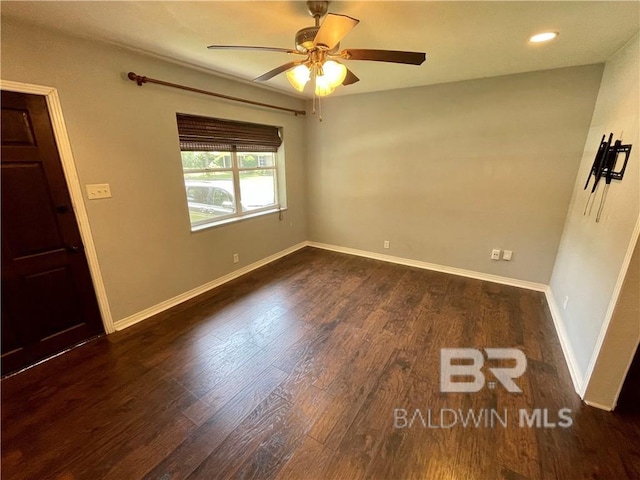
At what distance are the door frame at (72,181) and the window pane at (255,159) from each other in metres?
1.77

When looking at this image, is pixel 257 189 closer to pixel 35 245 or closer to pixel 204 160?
pixel 204 160

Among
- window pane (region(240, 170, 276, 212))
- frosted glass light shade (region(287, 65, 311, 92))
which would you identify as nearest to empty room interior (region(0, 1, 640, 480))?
frosted glass light shade (region(287, 65, 311, 92))

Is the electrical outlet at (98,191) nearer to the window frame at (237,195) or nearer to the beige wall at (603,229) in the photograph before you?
the window frame at (237,195)

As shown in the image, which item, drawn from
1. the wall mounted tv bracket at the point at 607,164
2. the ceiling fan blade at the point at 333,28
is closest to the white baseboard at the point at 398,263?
the wall mounted tv bracket at the point at 607,164

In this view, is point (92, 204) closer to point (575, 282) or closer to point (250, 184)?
point (250, 184)

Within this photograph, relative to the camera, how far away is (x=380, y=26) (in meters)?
1.79

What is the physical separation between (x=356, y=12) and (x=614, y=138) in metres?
2.10

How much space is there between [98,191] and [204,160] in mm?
1155

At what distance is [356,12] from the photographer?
1.63 meters

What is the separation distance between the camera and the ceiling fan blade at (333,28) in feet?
3.89

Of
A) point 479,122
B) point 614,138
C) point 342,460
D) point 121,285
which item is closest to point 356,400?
point 342,460
